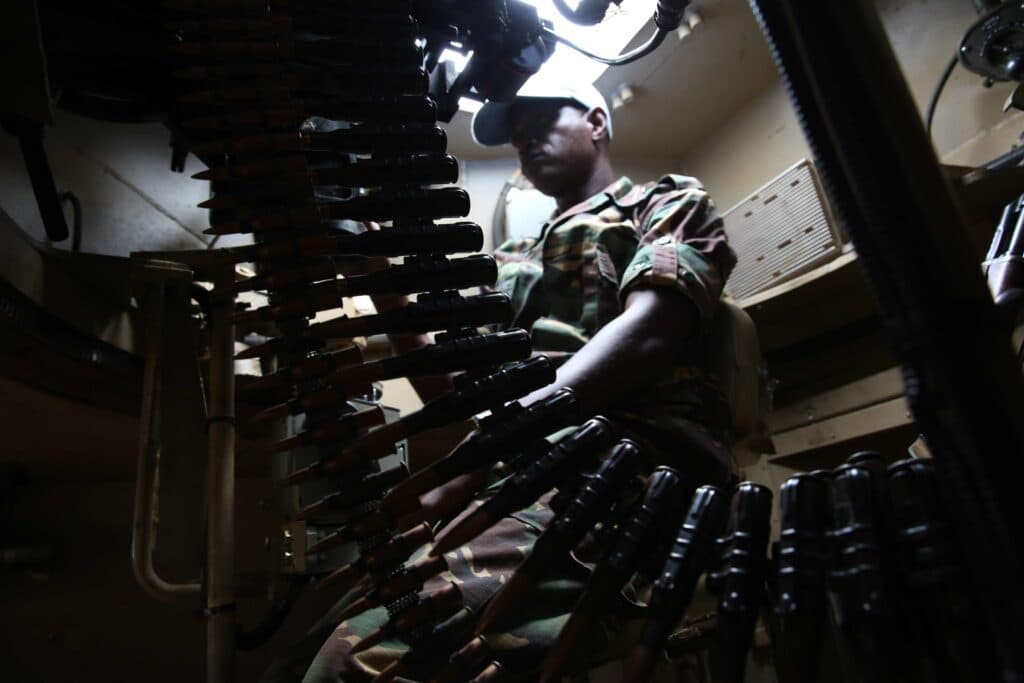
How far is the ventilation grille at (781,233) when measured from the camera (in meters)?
1.71

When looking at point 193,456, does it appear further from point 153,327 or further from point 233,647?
point 233,647

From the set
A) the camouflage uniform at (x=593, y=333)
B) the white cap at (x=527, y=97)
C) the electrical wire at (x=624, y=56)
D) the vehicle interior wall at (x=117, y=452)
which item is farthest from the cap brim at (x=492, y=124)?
the vehicle interior wall at (x=117, y=452)

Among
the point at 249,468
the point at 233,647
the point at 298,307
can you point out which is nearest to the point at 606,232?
the point at 298,307

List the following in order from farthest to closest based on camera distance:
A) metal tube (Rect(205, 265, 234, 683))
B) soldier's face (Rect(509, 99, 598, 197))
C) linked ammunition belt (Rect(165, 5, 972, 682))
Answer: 1. soldier's face (Rect(509, 99, 598, 197))
2. metal tube (Rect(205, 265, 234, 683))
3. linked ammunition belt (Rect(165, 5, 972, 682))

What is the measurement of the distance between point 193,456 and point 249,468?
0.51 metres

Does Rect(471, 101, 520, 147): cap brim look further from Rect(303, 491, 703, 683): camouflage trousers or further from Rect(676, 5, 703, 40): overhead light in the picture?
Rect(303, 491, 703, 683): camouflage trousers

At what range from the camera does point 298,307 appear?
2.90ft

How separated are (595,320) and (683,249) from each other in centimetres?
20

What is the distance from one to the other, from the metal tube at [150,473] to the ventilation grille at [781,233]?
4.41ft

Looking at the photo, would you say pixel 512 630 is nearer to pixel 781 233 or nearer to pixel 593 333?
pixel 593 333

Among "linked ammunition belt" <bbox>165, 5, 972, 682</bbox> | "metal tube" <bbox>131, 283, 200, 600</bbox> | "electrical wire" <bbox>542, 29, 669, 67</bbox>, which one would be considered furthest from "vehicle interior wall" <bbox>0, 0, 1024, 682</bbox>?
"electrical wire" <bbox>542, 29, 669, 67</bbox>

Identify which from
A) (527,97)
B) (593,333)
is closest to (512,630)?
(593,333)

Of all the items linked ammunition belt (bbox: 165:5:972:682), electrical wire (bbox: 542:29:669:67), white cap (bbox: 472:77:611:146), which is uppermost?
white cap (bbox: 472:77:611:146)

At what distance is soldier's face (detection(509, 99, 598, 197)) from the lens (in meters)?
1.60
